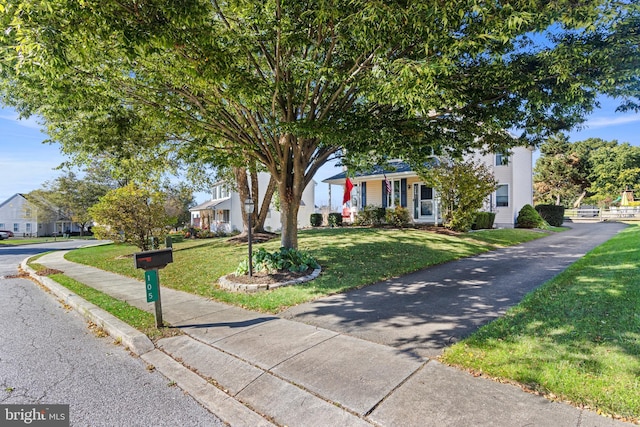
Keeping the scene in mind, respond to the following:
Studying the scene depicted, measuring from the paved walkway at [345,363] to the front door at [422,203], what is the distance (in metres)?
12.4

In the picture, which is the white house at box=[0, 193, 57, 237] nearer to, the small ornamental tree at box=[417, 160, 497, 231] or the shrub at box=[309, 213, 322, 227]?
the shrub at box=[309, 213, 322, 227]

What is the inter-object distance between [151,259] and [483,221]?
17.6m

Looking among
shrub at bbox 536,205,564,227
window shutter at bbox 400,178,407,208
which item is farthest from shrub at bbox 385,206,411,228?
shrub at bbox 536,205,564,227

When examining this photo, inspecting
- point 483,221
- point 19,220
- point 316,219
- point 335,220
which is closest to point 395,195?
point 335,220

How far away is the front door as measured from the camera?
19.2m

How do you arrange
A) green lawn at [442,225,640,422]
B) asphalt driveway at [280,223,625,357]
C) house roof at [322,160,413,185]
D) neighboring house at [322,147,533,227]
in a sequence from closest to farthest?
green lawn at [442,225,640,422] < asphalt driveway at [280,223,625,357] < house roof at [322,160,413,185] < neighboring house at [322,147,533,227]

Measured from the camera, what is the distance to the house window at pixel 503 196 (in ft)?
67.9

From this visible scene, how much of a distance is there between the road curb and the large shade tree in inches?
151

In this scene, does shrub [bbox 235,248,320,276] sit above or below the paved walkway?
above

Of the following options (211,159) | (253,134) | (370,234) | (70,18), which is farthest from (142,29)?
(370,234)

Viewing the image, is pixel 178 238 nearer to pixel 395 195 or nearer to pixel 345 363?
A: pixel 395 195

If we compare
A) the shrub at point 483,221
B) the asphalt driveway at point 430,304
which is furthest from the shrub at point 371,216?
the asphalt driveway at point 430,304

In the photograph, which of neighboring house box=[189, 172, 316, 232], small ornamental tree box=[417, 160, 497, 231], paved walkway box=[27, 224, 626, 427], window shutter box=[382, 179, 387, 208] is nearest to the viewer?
paved walkway box=[27, 224, 626, 427]

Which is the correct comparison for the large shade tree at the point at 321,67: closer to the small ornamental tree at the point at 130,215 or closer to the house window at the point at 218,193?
the small ornamental tree at the point at 130,215
